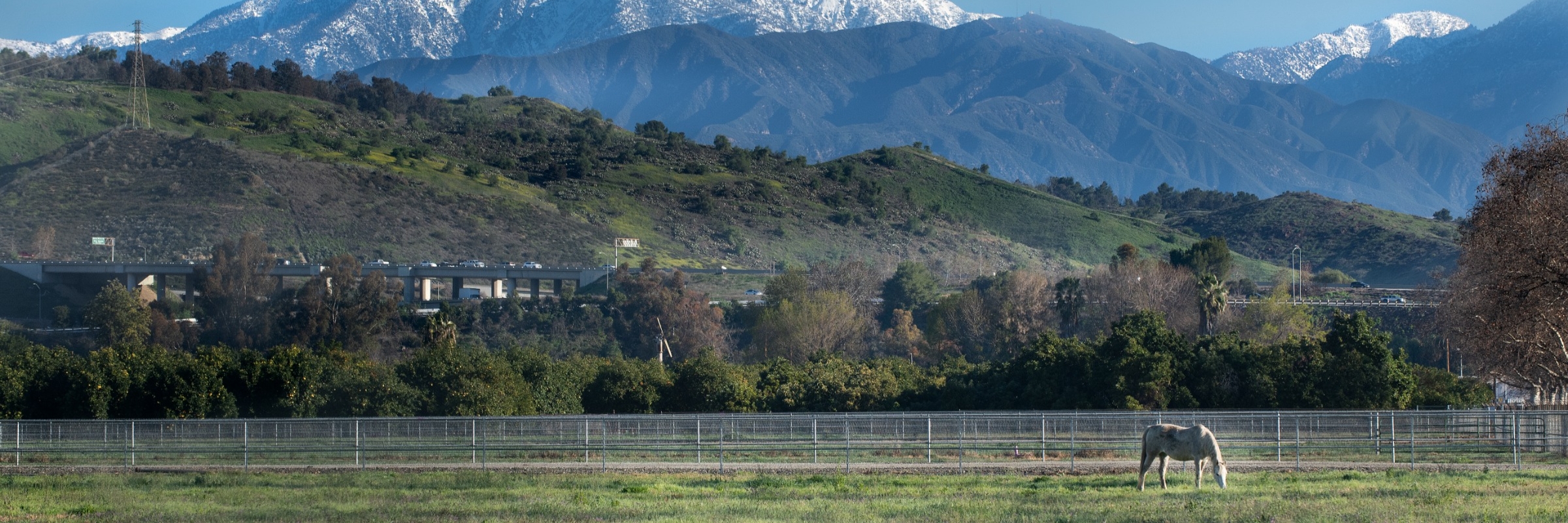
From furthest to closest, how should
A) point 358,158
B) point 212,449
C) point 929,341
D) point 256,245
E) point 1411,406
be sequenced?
point 358,158
point 256,245
point 929,341
point 1411,406
point 212,449

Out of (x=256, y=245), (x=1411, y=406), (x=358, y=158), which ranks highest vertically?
(x=358, y=158)

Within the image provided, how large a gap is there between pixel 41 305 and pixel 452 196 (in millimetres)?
44882

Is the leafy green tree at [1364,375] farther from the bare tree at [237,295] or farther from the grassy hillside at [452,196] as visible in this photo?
the grassy hillside at [452,196]

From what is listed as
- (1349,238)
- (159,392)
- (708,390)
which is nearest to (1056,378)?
(708,390)

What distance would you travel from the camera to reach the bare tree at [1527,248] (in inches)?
1018

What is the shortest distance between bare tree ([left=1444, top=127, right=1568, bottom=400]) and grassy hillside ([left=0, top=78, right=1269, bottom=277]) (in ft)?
325

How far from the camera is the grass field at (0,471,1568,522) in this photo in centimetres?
1938

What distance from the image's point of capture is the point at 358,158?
14450 cm

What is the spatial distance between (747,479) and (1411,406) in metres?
31.7

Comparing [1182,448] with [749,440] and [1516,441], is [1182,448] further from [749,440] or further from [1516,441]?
[749,440]

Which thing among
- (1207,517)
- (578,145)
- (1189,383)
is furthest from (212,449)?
(578,145)

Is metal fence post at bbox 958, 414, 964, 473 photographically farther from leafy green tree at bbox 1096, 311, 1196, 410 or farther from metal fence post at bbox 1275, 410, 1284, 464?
leafy green tree at bbox 1096, 311, 1196, 410

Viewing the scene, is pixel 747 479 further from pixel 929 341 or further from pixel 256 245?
pixel 256 245

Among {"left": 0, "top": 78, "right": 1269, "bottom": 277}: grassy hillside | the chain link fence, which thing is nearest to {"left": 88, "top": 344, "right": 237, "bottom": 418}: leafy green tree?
the chain link fence
